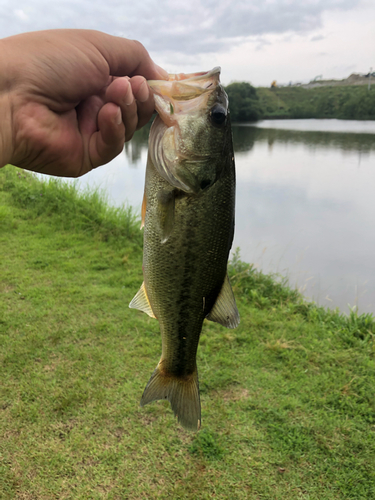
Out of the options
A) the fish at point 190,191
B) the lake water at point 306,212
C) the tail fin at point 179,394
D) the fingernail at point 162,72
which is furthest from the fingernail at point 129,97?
the lake water at point 306,212

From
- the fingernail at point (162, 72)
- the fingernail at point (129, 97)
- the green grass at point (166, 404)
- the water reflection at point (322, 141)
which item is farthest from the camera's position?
the water reflection at point (322, 141)

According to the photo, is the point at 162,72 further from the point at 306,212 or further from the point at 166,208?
the point at 306,212

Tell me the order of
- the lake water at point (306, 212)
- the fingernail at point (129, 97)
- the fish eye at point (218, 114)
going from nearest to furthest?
the fish eye at point (218, 114) → the fingernail at point (129, 97) → the lake water at point (306, 212)

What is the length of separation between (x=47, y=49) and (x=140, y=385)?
290 cm

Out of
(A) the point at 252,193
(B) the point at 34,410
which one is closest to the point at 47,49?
(B) the point at 34,410

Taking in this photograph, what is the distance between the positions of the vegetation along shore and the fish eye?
22876 mm

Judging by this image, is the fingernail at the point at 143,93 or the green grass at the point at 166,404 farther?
the green grass at the point at 166,404

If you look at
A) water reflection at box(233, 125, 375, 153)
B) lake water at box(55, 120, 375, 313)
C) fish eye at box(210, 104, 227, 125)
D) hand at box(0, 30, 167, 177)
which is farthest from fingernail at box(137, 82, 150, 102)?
water reflection at box(233, 125, 375, 153)

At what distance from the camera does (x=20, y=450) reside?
A: 273cm

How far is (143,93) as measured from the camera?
1.62 metres

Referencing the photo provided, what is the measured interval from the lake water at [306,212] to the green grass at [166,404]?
2.18 meters

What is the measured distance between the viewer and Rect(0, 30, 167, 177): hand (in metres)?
1.57

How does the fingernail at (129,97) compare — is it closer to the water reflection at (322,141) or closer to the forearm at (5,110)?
the forearm at (5,110)

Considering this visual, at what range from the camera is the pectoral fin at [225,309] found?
1599mm
